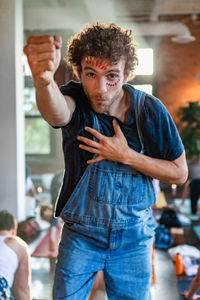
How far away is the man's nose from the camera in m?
0.92

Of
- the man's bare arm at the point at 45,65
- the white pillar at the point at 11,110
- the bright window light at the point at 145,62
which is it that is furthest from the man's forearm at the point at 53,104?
the white pillar at the point at 11,110

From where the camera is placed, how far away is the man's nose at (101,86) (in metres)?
0.92

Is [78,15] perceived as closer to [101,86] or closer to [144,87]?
[144,87]

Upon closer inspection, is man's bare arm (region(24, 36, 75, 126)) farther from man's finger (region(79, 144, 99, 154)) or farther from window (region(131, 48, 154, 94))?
window (region(131, 48, 154, 94))

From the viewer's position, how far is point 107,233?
0.93 meters

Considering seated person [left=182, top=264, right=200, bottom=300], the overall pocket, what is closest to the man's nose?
the overall pocket

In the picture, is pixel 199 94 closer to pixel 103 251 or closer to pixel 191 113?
pixel 191 113

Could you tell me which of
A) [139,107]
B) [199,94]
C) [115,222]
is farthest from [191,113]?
[115,222]

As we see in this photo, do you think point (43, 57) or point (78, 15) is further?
point (78, 15)

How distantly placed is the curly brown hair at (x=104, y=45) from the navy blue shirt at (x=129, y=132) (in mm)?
89

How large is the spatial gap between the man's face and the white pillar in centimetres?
87

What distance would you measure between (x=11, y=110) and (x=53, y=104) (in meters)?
1.12

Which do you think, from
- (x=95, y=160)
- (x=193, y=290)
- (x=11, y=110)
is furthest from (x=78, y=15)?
(x=193, y=290)

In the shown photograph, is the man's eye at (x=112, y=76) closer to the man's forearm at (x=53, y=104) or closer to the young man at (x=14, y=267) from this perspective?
the man's forearm at (x=53, y=104)
